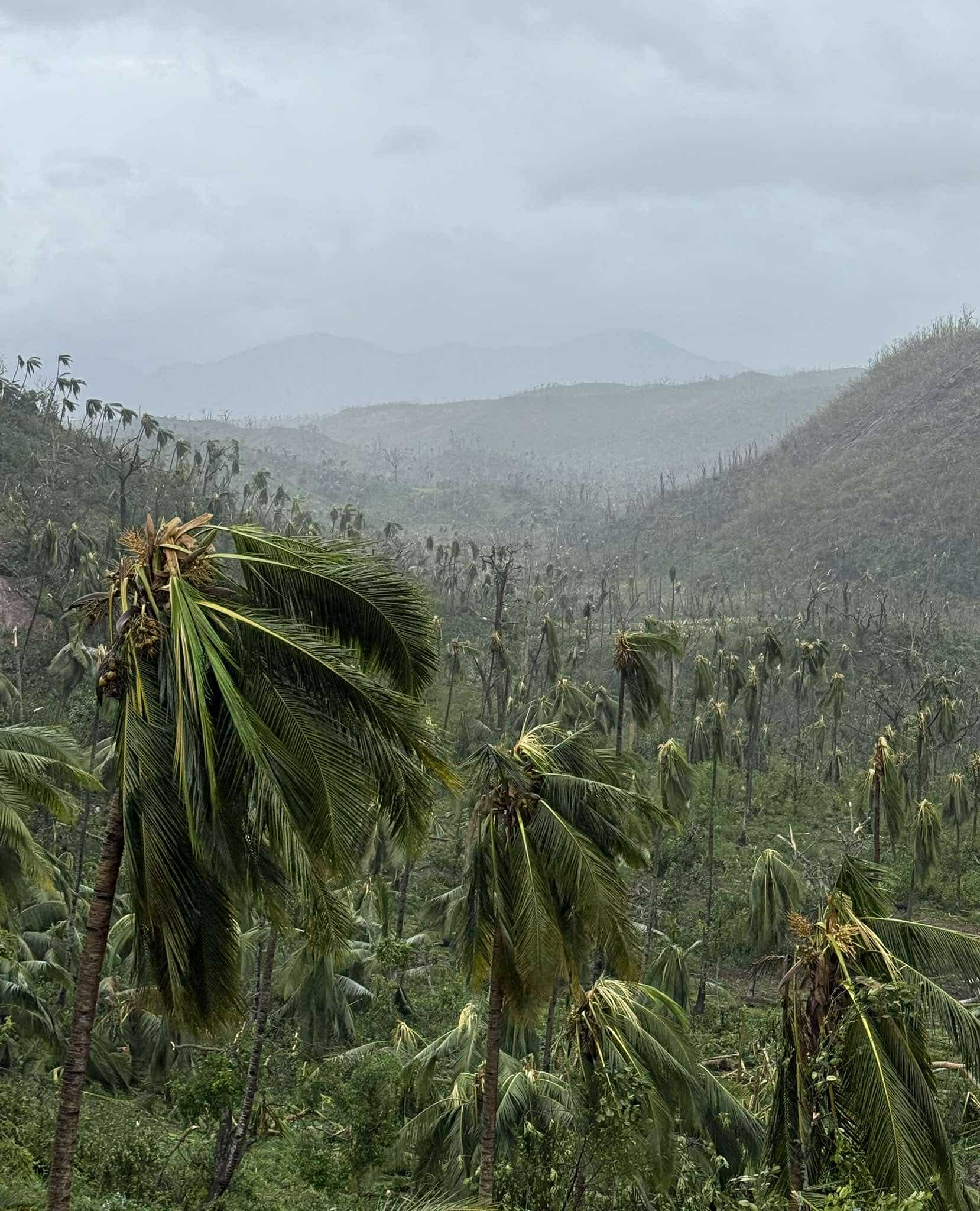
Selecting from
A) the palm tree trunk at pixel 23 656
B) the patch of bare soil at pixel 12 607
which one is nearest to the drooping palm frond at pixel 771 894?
the palm tree trunk at pixel 23 656

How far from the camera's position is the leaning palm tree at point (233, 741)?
7656 millimetres

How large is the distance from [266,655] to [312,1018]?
16344 mm

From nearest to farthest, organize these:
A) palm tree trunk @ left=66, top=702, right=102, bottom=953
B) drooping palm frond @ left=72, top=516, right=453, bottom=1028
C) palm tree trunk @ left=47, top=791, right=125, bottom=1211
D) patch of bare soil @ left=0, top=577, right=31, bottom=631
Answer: drooping palm frond @ left=72, top=516, right=453, bottom=1028 → palm tree trunk @ left=47, top=791, right=125, bottom=1211 → palm tree trunk @ left=66, top=702, right=102, bottom=953 → patch of bare soil @ left=0, top=577, right=31, bottom=631

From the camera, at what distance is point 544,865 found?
10.6 metres

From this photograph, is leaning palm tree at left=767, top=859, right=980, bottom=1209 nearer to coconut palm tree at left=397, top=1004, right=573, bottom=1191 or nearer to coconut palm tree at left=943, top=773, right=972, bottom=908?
coconut palm tree at left=397, top=1004, right=573, bottom=1191

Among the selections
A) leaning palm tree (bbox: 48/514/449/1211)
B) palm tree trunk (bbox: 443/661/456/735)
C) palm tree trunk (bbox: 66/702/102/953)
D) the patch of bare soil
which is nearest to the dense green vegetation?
leaning palm tree (bbox: 48/514/449/1211)

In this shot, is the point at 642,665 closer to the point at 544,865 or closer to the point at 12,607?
the point at 544,865

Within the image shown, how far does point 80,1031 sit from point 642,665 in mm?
14718

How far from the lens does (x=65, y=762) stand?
546 inches

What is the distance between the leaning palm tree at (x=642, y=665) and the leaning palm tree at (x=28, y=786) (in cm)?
970

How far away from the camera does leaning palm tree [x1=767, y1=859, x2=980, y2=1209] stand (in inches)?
341

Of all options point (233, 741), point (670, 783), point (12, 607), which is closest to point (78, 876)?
point (670, 783)

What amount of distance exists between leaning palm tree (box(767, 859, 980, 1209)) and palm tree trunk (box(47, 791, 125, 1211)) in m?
5.75

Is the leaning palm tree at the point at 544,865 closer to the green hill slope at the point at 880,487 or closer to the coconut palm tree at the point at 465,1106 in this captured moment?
the coconut palm tree at the point at 465,1106
